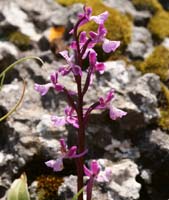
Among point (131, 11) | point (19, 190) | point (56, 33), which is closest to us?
point (19, 190)

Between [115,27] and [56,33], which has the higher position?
[115,27]

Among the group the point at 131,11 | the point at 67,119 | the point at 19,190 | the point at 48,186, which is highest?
the point at 67,119

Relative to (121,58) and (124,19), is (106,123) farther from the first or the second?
(124,19)

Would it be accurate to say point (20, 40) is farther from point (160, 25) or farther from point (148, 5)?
point (148, 5)

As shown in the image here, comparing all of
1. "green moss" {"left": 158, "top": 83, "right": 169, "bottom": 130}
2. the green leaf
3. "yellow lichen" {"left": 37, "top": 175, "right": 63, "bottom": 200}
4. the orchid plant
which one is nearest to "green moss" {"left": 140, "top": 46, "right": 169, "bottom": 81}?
"green moss" {"left": 158, "top": 83, "right": 169, "bottom": 130}

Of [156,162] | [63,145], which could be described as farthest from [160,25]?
[63,145]

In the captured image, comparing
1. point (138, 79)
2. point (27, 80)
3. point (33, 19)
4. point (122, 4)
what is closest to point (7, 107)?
point (27, 80)

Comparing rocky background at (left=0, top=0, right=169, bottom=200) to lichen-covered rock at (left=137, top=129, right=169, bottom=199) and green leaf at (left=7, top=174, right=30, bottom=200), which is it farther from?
green leaf at (left=7, top=174, right=30, bottom=200)

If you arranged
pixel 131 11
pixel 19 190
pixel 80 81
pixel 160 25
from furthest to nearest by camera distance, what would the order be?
pixel 131 11, pixel 160 25, pixel 80 81, pixel 19 190
